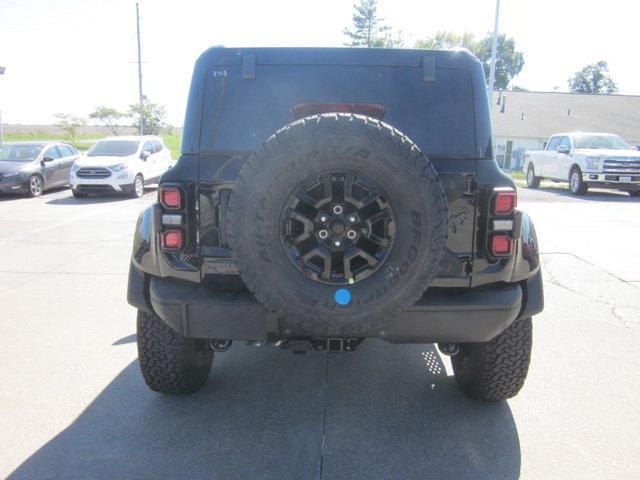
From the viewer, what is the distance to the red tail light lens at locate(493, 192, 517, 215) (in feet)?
8.30

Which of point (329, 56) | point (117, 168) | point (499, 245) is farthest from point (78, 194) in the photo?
point (499, 245)

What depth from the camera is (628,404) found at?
3232mm

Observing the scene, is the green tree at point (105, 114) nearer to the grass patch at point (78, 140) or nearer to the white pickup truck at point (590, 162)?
the grass patch at point (78, 140)

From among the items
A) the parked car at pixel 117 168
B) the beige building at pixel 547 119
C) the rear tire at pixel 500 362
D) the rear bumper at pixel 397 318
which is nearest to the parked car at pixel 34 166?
the parked car at pixel 117 168

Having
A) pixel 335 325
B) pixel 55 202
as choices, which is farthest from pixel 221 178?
pixel 55 202

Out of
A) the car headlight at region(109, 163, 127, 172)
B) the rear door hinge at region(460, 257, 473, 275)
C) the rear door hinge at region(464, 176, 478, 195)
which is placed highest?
the rear door hinge at region(464, 176, 478, 195)

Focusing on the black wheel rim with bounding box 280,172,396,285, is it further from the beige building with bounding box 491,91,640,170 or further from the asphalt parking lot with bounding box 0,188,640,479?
the beige building with bounding box 491,91,640,170

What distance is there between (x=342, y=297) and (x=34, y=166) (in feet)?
49.3

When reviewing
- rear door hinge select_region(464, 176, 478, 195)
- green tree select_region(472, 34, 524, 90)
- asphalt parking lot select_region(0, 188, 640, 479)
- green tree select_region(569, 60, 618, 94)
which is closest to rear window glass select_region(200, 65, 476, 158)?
rear door hinge select_region(464, 176, 478, 195)

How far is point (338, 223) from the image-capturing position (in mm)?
2234

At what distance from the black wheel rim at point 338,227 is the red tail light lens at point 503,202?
623 mm

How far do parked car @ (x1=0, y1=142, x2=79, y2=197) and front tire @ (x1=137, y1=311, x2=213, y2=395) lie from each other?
1318 centimetres

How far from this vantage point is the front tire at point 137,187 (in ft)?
46.7

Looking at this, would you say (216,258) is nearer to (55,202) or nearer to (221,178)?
(221,178)
